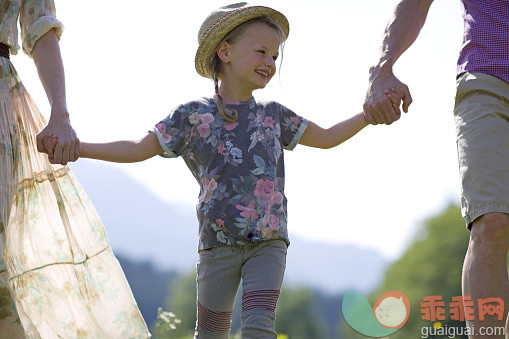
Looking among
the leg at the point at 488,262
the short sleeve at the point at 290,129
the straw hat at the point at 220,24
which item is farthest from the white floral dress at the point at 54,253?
the leg at the point at 488,262

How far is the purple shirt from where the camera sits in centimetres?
302

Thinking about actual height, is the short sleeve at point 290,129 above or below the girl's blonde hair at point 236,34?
below

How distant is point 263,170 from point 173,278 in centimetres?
3026

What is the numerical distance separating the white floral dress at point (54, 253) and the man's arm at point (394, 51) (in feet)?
5.24

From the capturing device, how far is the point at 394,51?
3.32 m

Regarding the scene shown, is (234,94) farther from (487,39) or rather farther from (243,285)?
(487,39)

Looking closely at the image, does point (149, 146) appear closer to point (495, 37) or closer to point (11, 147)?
point (11, 147)

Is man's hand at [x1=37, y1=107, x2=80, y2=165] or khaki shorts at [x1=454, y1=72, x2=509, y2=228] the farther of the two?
man's hand at [x1=37, y1=107, x2=80, y2=165]

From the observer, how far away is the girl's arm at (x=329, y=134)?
3.70 m

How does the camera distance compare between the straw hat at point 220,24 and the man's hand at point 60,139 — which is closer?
the man's hand at point 60,139

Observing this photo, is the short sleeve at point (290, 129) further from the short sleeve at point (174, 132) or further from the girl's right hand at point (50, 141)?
the girl's right hand at point (50, 141)

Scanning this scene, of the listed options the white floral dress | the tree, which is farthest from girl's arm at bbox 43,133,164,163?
the tree

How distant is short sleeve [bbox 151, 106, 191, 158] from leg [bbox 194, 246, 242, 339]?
1.78ft

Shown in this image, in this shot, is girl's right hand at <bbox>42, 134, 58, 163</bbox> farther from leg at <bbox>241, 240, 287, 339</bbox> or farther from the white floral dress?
leg at <bbox>241, 240, 287, 339</bbox>
